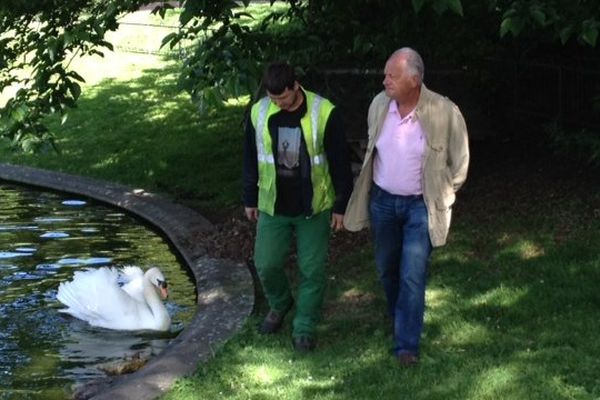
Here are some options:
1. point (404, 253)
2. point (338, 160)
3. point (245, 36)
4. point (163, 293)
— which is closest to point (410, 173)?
point (404, 253)

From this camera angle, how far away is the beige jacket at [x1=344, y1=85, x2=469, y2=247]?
18.7 ft

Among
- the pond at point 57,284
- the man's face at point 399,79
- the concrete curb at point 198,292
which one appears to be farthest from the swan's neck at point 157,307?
the man's face at point 399,79

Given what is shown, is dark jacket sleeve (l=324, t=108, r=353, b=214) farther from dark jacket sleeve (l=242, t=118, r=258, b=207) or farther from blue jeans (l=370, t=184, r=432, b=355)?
dark jacket sleeve (l=242, t=118, r=258, b=207)

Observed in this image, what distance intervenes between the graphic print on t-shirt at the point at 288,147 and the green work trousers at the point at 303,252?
365 mm

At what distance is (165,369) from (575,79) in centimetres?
719

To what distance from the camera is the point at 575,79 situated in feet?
38.8

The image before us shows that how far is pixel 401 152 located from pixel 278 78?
84 cm

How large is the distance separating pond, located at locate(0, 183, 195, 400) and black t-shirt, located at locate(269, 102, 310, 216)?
202 centimetres

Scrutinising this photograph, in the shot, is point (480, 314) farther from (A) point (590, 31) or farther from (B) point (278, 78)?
(B) point (278, 78)

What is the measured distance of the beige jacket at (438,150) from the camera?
570 cm

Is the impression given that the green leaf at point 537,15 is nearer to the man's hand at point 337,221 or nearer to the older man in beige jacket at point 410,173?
the older man in beige jacket at point 410,173

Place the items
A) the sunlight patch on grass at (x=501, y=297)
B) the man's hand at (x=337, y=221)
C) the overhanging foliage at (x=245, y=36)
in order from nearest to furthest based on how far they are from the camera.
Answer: the man's hand at (x=337, y=221)
the overhanging foliage at (x=245, y=36)
the sunlight patch on grass at (x=501, y=297)

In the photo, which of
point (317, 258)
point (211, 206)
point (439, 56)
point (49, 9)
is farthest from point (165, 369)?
point (211, 206)

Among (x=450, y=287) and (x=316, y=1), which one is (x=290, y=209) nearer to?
(x=450, y=287)
